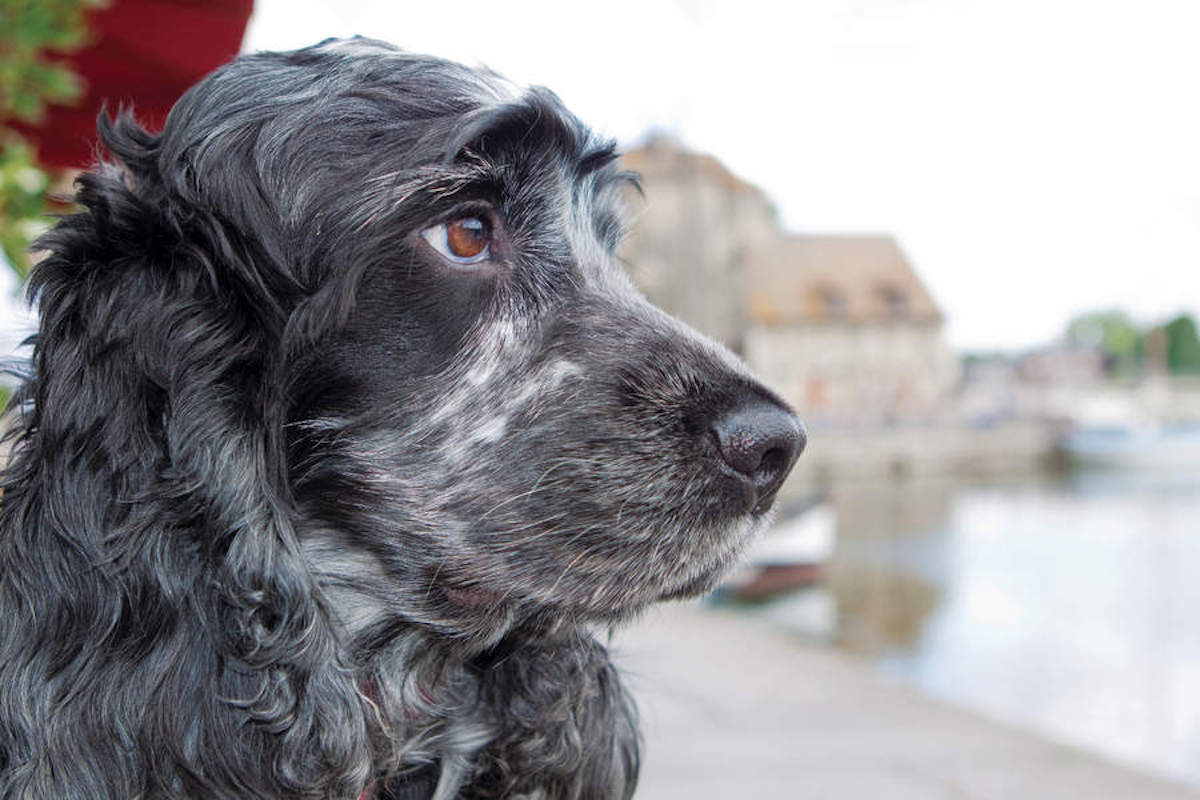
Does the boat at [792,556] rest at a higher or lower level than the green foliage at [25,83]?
lower

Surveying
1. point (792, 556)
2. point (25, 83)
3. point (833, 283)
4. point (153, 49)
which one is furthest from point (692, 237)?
point (25, 83)

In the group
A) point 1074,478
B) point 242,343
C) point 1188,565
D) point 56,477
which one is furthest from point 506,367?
point 1074,478

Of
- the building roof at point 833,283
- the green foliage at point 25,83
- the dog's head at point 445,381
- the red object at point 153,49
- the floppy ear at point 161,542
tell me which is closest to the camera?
the floppy ear at point 161,542

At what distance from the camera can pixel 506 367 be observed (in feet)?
5.73

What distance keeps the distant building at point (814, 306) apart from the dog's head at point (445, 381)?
43169mm

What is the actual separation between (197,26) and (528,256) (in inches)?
94.5

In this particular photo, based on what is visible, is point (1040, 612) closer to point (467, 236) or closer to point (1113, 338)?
point (467, 236)

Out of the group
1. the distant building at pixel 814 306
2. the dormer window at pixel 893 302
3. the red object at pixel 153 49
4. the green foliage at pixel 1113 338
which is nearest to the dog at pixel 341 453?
the red object at pixel 153 49

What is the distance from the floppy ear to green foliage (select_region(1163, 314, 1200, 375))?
96.9m

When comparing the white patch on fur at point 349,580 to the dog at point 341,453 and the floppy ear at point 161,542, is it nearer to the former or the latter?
the dog at point 341,453

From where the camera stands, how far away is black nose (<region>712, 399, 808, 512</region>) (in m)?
1.64

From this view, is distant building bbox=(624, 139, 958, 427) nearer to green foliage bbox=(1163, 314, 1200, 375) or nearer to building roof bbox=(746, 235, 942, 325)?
building roof bbox=(746, 235, 942, 325)

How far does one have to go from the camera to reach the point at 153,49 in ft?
12.1

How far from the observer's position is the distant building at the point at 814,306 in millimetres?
45312
